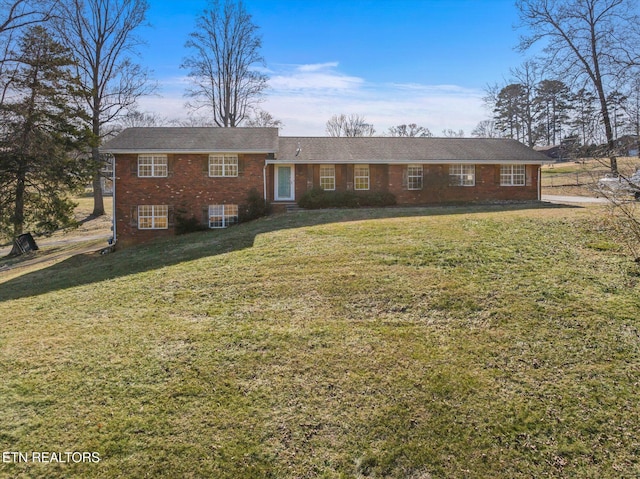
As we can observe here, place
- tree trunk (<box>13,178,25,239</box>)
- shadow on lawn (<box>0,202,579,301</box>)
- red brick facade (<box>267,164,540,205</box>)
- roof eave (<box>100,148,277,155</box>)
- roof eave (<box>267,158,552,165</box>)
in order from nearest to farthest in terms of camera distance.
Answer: shadow on lawn (<box>0,202,579,301</box>)
roof eave (<box>100,148,277,155</box>)
tree trunk (<box>13,178,25,239</box>)
roof eave (<box>267,158,552,165</box>)
red brick facade (<box>267,164,540,205</box>)

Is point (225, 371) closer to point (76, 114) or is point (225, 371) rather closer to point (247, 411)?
point (247, 411)

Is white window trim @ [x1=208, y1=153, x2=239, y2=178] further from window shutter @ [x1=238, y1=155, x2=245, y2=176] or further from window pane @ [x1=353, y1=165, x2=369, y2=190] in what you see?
window pane @ [x1=353, y1=165, x2=369, y2=190]

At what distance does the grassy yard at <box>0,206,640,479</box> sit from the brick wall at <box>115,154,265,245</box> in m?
9.29

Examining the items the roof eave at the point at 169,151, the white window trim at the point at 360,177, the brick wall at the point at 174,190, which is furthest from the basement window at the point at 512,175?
the brick wall at the point at 174,190

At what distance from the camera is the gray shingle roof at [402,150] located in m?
22.1

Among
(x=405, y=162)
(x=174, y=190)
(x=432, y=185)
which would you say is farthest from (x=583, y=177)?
(x=174, y=190)

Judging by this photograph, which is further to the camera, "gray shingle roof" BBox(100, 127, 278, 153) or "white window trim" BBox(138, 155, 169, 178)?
"white window trim" BBox(138, 155, 169, 178)

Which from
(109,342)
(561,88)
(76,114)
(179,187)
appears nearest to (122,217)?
(179,187)

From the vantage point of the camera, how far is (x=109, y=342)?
6898 millimetres

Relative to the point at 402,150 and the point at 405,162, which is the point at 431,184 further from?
the point at 402,150

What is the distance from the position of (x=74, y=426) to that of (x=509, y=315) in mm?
6399

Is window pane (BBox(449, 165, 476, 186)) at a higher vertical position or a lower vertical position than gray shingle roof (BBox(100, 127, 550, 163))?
lower

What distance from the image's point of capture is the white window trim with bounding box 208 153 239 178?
1970cm
